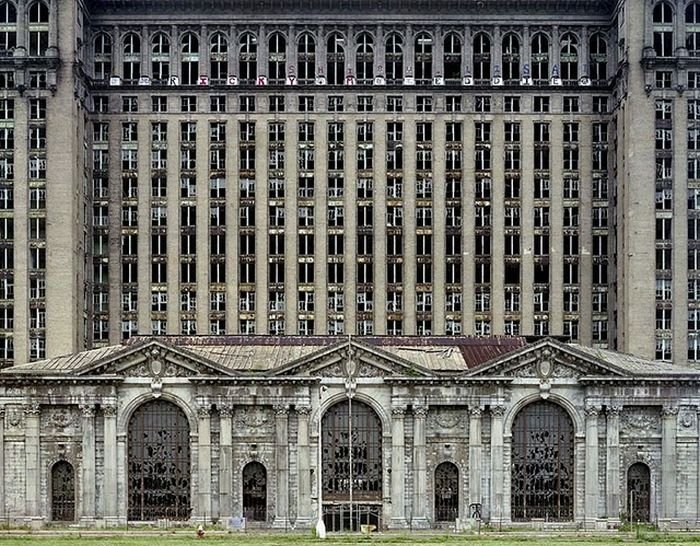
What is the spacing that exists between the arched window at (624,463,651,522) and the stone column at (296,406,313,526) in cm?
3360

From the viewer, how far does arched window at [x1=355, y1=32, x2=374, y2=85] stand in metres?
179

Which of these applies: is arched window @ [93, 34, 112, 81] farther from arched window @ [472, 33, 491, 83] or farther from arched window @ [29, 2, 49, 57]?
arched window @ [472, 33, 491, 83]

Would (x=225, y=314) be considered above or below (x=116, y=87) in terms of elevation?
below

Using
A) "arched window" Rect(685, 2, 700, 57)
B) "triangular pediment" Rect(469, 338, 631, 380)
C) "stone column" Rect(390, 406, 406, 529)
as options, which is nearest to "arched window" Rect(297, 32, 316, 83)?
"arched window" Rect(685, 2, 700, 57)

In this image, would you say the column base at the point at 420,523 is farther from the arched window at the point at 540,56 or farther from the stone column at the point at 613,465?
the arched window at the point at 540,56

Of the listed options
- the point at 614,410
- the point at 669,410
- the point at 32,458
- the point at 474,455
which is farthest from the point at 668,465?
the point at 32,458

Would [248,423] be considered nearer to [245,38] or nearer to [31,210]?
[31,210]

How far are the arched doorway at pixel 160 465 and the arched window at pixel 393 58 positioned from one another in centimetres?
5546

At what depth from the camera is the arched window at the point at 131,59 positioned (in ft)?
588

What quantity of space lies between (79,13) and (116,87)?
34.6 ft

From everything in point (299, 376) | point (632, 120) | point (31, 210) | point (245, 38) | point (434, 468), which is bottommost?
point (434, 468)

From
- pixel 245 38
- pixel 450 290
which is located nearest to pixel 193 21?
pixel 245 38

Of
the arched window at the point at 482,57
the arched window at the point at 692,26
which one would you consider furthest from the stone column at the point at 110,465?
the arched window at the point at 692,26

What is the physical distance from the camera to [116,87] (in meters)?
178
